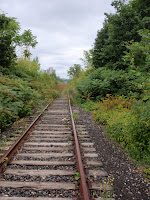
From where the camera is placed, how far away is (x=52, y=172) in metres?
2.82

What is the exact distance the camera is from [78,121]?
6434 mm

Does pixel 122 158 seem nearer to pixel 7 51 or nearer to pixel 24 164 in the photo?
pixel 24 164

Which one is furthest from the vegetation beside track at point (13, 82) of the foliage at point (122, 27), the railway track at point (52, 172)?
the foliage at point (122, 27)

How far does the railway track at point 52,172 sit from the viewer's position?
7.54 ft

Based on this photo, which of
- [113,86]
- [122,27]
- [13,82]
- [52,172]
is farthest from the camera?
[122,27]

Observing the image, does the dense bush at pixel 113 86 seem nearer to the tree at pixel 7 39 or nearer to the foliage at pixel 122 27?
the foliage at pixel 122 27

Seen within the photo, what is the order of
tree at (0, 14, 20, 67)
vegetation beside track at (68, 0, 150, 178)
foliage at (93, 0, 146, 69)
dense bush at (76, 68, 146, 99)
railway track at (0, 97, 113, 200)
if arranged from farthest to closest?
tree at (0, 14, 20, 67) → foliage at (93, 0, 146, 69) → dense bush at (76, 68, 146, 99) → vegetation beside track at (68, 0, 150, 178) → railway track at (0, 97, 113, 200)

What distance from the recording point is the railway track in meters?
2.30

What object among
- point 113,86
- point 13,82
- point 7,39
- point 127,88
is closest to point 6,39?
point 7,39

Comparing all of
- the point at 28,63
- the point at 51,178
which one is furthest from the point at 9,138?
the point at 28,63

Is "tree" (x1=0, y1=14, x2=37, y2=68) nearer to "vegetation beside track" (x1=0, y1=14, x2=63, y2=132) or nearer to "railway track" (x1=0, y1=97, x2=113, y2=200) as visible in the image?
"vegetation beside track" (x1=0, y1=14, x2=63, y2=132)

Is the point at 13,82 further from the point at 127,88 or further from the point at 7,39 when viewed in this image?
the point at 127,88

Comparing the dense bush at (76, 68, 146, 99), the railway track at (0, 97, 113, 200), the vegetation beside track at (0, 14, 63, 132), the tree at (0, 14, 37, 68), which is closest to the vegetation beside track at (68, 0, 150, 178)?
the dense bush at (76, 68, 146, 99)

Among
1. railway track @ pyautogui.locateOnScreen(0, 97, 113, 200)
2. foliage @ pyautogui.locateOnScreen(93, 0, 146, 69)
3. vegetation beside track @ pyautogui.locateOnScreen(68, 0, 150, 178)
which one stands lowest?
railway track @ pyautogui.locateOnScreen(0, 97, 113, 200)
